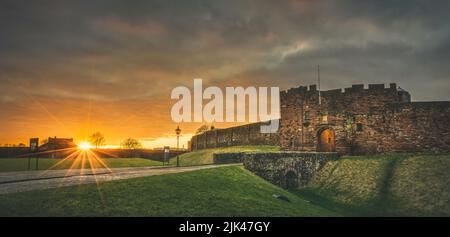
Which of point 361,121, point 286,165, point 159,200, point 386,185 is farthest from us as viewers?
point 361,121

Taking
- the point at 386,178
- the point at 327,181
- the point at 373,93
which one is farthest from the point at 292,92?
the point at 386,178

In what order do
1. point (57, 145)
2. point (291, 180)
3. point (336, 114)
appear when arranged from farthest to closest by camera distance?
point (57, 145)
point (336, 114)
point (291, 180)

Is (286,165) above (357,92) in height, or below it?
below

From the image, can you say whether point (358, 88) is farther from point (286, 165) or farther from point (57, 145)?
point (57, 145)

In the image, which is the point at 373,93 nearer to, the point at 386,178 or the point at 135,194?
the point at 386,178

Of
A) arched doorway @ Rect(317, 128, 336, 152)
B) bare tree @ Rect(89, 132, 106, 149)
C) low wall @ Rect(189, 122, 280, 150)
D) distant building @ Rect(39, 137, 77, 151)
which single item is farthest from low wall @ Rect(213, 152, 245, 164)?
bare tree @ Rect(89, 132, 106, 149)

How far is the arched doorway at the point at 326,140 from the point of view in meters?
26.7

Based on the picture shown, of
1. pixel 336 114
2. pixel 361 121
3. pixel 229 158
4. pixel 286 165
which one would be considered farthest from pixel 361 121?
pixel 229 158

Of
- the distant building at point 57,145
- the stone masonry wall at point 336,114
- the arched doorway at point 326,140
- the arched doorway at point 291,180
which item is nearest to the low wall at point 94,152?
the distant building at point 57,145

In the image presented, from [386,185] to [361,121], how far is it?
7057 millimetres

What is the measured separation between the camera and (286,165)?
2272 cm

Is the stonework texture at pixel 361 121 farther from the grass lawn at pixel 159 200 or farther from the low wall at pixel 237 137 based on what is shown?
the grass lawn at pixel 159 200

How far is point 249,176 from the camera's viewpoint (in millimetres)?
18297
